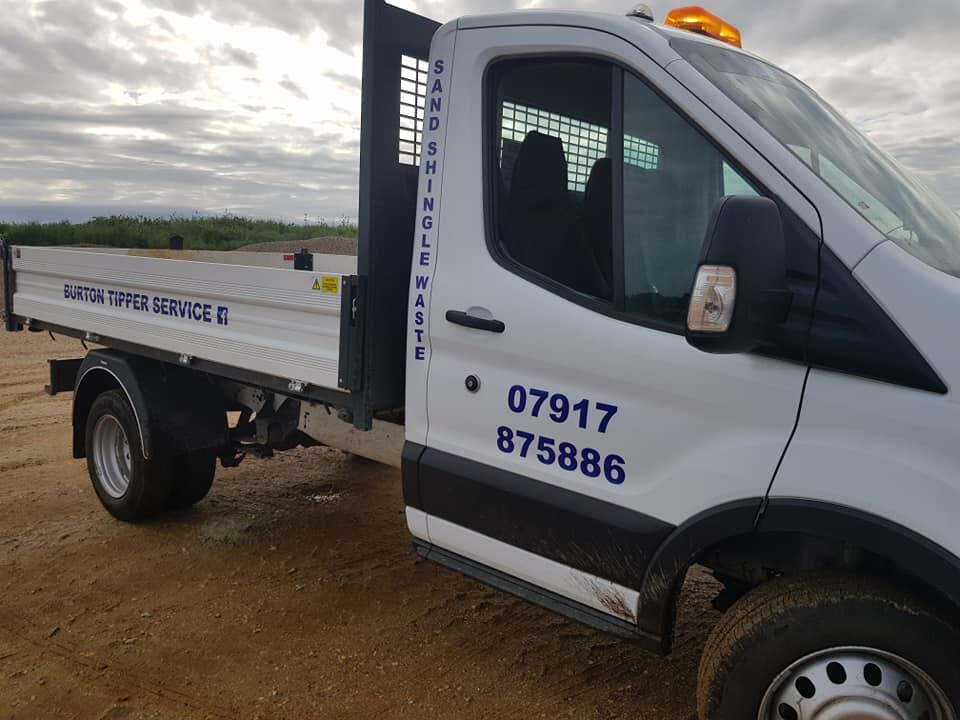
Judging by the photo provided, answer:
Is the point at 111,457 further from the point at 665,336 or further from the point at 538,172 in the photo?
the point at 665,336

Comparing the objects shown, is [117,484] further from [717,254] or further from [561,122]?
[717,254]

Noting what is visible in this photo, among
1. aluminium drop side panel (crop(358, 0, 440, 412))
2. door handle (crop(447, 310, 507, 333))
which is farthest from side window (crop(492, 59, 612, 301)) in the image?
aluminium drop side panel (crop(358, 0, 440, 412))

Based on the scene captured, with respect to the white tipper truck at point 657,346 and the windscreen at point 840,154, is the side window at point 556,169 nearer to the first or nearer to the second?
the white tipper truck at point 657,346

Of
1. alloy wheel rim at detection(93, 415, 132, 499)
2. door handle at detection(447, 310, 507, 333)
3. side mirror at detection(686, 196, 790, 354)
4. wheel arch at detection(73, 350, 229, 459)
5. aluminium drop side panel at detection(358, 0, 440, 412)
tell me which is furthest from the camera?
alloy wheel rim at detection(93, 415, 132, 499)

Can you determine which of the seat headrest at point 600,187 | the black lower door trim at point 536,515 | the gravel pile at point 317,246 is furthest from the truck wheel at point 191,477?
the gravel pile at point 317,246

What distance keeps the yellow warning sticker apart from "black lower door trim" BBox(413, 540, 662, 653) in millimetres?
1039

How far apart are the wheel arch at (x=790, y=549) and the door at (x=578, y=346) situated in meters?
0.06

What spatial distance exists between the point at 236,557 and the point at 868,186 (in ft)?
11.7

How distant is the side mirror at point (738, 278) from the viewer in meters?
1.98

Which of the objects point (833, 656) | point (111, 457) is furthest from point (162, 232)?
point (833, 656)

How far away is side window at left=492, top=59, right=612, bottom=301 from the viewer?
8.82 ft

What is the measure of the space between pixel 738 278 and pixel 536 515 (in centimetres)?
118

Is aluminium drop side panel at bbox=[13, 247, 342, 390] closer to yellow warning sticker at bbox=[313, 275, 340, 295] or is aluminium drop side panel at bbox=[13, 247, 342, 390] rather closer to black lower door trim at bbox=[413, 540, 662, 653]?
yellow warning sticker at bbox=[313, 275, 340, 295]

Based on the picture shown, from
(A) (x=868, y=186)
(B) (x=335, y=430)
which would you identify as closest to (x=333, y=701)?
(B) (x=335, y=430)
